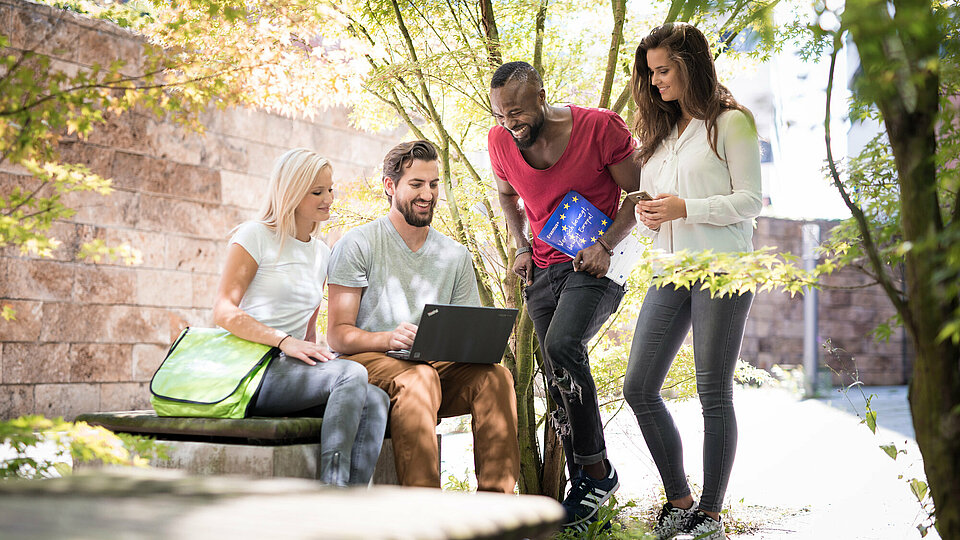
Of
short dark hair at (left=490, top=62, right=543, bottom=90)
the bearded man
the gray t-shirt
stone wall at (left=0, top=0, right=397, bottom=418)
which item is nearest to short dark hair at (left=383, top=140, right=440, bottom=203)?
the bearded man

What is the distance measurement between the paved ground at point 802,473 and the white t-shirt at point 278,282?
71.4 inches

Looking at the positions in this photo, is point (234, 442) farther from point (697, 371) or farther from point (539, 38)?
point (539, 38)

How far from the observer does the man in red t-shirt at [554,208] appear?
2578 millimetres

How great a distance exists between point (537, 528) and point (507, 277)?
92.7 inches

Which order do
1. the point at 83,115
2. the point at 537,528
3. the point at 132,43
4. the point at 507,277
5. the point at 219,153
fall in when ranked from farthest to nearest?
the point at 219,153
the point at 132,43
the point at 507,277
the point at 83,115
the point at 537,528

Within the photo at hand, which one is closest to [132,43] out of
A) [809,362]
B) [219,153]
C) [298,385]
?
[219,153]

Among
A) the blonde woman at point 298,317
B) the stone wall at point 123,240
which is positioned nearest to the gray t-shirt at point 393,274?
the blonde woman at point 298,317

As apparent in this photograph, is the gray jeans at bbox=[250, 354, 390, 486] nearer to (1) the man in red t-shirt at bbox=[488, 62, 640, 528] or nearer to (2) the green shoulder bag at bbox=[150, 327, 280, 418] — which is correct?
(2) the green shoulder bag at bbox=[150, 327, 280, 418]

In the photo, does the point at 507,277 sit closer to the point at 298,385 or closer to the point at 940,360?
the point at 298,385

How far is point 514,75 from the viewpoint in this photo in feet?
8.45

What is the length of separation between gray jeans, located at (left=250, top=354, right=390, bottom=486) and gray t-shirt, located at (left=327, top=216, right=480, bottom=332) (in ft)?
1.17

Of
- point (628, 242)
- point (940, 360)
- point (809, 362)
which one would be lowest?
point (809, 362)

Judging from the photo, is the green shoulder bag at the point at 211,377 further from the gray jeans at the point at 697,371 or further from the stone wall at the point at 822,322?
the stone wall at the point at 822,322

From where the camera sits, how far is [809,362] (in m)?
10.1
